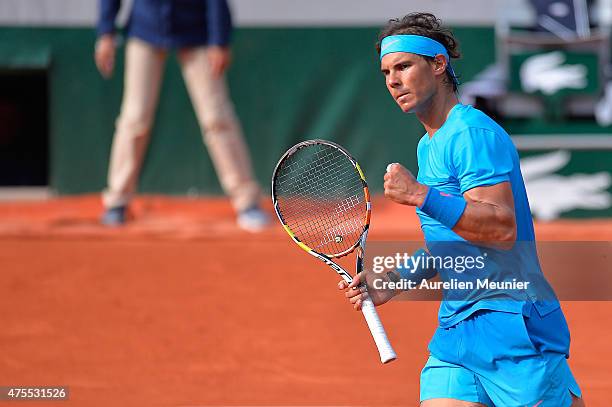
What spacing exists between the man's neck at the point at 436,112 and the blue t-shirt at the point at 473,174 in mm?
24

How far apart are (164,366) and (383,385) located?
1.03 metres

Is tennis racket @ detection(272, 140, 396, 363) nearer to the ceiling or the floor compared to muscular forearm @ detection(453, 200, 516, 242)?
nearer to the floor

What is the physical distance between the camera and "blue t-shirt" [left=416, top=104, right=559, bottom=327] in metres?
2.40

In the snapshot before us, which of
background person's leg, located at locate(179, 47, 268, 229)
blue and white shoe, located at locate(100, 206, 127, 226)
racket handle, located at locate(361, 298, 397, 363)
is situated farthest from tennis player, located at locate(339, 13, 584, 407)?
blue and white shoe, located at locate(100, 206, 127, 226)

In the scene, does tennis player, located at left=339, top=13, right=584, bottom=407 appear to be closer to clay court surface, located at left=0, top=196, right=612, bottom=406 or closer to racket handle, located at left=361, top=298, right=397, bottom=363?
racket handle, located at left=361, top=298, right=397, bottom=363

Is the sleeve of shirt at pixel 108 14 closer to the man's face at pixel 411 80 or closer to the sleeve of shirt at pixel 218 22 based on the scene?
the sleeve of shirt at pixel 218 22

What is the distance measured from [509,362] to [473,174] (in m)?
0.49

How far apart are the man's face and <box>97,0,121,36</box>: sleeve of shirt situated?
5.03 meters

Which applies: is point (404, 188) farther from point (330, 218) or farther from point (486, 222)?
point (330, 218)

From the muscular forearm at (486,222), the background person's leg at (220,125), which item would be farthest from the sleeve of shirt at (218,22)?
the muscular forearm at (486,222)

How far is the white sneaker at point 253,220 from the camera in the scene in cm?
741

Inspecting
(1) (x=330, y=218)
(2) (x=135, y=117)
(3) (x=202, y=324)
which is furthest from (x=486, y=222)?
(2) (x=135, y=117)

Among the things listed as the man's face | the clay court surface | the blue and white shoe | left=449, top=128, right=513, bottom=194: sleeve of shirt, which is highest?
the man's face

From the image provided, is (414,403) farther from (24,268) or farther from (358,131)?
(358,131)
